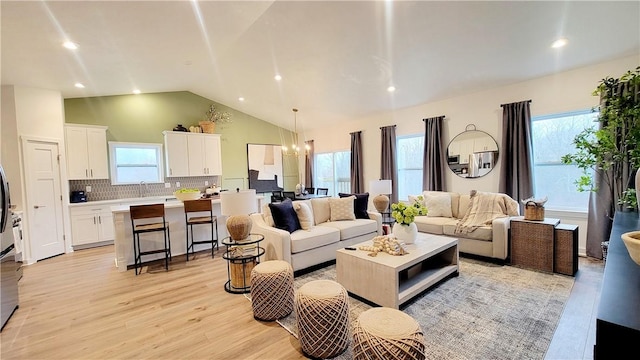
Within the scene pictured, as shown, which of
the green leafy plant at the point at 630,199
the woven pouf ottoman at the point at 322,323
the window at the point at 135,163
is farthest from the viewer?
the window at the point at 135,163

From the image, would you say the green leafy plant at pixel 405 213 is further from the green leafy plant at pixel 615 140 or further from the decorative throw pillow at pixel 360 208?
the green leafy plant at pixel 615 140

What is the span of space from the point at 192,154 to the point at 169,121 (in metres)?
0.95

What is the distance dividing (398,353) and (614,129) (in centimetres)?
399

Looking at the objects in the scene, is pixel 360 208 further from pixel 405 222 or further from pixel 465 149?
pixel 465 149

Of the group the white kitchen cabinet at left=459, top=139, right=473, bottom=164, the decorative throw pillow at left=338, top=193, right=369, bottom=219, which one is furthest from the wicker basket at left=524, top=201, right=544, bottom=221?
the decorative throw pillow at left=338, top=193, right=369, bottom=219

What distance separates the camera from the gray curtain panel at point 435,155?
5.07 meters

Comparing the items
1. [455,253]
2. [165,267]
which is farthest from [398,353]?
[165,267]

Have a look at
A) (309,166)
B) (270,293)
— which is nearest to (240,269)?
(270,293)

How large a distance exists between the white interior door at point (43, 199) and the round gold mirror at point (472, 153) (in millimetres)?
7251

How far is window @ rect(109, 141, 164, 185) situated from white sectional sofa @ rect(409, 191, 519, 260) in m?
5.71

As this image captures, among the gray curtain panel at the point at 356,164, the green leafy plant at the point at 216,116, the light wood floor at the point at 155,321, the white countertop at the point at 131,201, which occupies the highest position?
the green leafy plant at the point at 216,116

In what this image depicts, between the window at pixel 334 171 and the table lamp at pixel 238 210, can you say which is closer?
the table lamp at pixel 238 210

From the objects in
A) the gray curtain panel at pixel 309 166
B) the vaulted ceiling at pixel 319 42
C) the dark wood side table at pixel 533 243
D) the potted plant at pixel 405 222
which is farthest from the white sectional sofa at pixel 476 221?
the gray curtain panel at pixel 309 166

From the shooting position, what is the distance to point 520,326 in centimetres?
215
